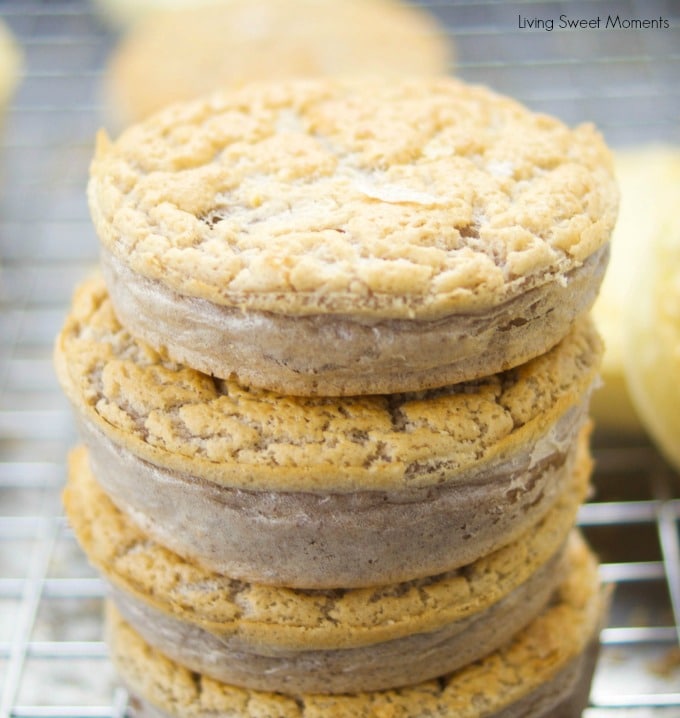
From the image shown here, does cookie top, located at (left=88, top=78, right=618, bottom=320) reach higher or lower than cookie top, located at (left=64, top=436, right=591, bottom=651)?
higher

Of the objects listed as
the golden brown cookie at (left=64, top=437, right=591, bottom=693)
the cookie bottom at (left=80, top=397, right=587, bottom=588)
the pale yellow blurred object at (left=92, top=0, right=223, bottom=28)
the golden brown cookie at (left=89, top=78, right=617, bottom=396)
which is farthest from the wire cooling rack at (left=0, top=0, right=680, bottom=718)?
the golden brown cookie at (left=89, top=78, right=617, bottom=396)

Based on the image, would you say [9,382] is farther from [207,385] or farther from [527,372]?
[527,372]

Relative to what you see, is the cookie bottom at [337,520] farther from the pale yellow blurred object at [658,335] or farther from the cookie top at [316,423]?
the pale yellow blurred object at [658,335]

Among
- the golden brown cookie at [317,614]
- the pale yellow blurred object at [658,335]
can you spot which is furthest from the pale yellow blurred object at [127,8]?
the golden brown cookie at [317,614]

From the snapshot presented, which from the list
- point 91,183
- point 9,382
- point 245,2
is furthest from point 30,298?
point 91,183

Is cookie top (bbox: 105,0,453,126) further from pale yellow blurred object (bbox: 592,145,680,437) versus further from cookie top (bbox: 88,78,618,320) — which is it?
cookie top (bbox: 88,78,618,320)

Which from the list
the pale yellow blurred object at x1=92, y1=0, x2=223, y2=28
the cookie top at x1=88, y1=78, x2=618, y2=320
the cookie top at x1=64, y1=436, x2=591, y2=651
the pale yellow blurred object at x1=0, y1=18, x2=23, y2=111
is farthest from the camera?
the pale yellow blurred object at x1=92, y1=0, x2=223, y2=28

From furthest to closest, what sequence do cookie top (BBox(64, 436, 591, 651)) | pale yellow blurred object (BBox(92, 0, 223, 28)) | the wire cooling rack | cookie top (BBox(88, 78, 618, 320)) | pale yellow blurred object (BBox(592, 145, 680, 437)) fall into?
pale yellow blurred object (BBox(92, 0, 223, 28)) → pale yellow blurred object (BBox(592, 145, 680, 437)) → the wire cooling rack → cookie top (BBox(64, 436, 591, 651)) → cookie top (BBox(88, 78, 618, 320))

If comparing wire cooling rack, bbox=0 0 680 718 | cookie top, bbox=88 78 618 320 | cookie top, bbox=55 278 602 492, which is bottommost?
wire cooling rack, bbox=0 0 680 718
